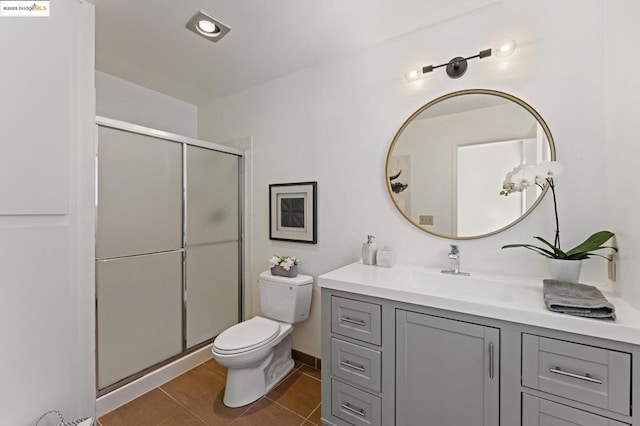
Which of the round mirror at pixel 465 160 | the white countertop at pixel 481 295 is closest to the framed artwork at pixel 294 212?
the white countertop at pixel 481 295

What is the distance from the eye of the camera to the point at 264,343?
1.78m

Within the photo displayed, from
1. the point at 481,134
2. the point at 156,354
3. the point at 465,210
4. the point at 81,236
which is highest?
the point at 481,134

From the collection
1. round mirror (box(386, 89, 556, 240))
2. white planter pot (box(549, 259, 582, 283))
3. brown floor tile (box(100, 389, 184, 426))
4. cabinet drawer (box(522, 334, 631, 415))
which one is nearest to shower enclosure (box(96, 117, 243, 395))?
brown floor tile (box(100, 389, 184, 426))

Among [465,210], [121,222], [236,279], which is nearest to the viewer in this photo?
[465,210]

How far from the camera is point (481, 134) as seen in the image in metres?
1.57

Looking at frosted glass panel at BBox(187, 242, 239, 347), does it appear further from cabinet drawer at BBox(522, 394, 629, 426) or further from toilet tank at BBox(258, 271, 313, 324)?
cabinet drawer at BBox(522, 394, 629, 426)

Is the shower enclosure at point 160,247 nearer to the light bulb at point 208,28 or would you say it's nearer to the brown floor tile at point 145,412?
the brown floor tile at point 145,412

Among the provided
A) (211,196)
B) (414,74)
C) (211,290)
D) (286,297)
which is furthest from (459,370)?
(211,196)

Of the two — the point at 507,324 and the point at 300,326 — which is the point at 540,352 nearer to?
the point at 507,324

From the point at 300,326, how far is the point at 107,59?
2577mm

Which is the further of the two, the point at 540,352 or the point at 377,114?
the point at 377,114

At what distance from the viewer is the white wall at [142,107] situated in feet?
7.54

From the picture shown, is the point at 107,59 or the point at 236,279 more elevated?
the point at 107,59

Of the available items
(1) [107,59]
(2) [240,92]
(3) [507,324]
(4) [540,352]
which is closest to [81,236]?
(1) [107,59]
